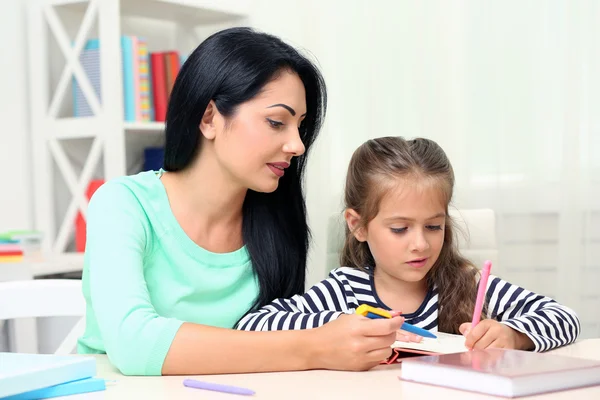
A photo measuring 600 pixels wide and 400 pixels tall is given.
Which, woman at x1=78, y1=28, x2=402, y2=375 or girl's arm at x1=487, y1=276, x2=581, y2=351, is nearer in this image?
woman at x1=78, y1=28, x2=402, y2=375

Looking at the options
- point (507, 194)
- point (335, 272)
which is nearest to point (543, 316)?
point (335, 272)

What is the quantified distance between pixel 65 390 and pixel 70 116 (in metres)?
1.98

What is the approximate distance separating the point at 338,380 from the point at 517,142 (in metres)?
1.65

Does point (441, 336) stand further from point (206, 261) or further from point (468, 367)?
point (206, 261)

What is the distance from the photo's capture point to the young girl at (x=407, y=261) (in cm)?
153

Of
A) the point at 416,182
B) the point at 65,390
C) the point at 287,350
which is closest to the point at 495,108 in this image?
the point at 416,182

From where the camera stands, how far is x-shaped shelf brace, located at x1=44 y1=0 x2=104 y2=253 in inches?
107

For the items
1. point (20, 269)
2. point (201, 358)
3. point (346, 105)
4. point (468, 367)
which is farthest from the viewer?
point (346, 105)

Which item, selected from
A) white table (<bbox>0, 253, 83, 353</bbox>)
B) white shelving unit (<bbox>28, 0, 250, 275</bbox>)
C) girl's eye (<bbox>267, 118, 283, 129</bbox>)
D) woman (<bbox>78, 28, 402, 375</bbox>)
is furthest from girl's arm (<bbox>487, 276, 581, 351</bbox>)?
white shelving unit (<bbox>28, 0, 250, 275</bbox>)

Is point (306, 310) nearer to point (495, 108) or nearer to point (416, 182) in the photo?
point (416, 182)

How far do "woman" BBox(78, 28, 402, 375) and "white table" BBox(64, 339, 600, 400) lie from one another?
0.04 metres

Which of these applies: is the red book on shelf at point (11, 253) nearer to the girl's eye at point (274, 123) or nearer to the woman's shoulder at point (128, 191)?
the woman's shoulder at point (128, 191)

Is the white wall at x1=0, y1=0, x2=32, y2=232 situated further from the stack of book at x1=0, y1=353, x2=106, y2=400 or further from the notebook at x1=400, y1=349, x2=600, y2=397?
the notebook at x1=400, y1=349, x2=600, y2=397

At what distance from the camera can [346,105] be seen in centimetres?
277
